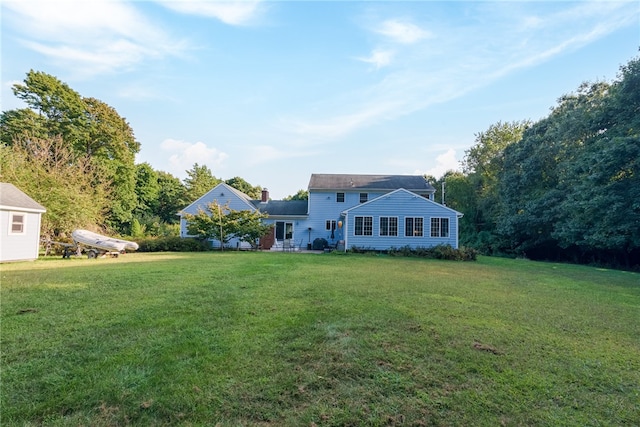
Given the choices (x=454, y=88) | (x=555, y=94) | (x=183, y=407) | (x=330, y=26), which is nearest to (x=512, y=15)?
(x=454, y=88)

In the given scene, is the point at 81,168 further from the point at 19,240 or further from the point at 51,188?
the point at 19,240

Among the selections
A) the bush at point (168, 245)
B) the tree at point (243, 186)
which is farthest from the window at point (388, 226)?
the tree at point (243, 186)

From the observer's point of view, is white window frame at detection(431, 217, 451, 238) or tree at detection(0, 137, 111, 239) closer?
tree at detection(0, 137, 111, 239)

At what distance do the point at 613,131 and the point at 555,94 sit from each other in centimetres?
827

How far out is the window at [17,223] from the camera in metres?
12.5

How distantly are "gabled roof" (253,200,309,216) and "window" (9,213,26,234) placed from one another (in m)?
14.0

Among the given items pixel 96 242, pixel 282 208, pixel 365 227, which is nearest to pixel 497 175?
pixel 365 227

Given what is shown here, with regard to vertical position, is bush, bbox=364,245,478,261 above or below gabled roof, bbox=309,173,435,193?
below

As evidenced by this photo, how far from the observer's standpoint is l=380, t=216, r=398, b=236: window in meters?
19.5

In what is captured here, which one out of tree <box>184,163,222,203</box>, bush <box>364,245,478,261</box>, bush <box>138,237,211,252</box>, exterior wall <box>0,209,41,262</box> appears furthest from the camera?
tree <box>184,163,222,203</box>

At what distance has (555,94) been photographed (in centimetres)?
2325

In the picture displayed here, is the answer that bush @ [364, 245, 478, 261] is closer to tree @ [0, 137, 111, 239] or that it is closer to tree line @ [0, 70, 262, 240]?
tree @ [0, 137, 111, 239]

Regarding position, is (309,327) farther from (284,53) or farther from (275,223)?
(275,223)

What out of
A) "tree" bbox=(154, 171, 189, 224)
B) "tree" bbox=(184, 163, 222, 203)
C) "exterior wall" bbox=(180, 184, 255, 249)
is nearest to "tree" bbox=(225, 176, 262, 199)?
"tree" bbox=(184, 163, 222, 203)
